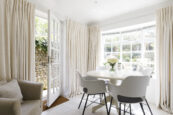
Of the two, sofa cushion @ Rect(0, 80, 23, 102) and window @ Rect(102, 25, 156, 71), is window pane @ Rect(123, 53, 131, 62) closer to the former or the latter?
window @ Rect(102, 25, 156, 71)

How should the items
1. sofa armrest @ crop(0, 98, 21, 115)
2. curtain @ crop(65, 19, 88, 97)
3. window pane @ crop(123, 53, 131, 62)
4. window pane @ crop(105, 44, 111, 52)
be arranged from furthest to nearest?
window pane @ crop(105, 44, 111, 52) → window pane @ crop(123, 53, 131, 62) → curtain @ crop(65, 19, 88, 97) → sofa armrest @ crop(0, 98, 21, 115)

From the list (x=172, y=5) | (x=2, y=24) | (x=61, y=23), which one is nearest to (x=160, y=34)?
(x=172, y=5)

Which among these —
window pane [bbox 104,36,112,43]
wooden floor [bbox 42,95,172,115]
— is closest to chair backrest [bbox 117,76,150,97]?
wooden floor [bbox 42,95,172,115]

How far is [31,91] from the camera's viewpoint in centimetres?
160

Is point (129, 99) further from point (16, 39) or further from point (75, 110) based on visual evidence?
point (16, 39)

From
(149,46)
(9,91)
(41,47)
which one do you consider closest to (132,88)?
(9,91)

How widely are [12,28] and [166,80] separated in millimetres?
3259

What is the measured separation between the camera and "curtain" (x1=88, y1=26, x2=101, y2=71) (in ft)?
→ 11.2

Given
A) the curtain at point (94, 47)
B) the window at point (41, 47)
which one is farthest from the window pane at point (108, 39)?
the window at point (41, 47)

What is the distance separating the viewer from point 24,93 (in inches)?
62.9

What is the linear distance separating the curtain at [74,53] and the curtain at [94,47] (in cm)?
28

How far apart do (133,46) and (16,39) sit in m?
3.07

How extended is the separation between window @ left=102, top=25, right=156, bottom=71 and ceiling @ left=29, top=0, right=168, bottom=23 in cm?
70

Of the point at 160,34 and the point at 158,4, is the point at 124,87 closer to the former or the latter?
the point at 160,34
